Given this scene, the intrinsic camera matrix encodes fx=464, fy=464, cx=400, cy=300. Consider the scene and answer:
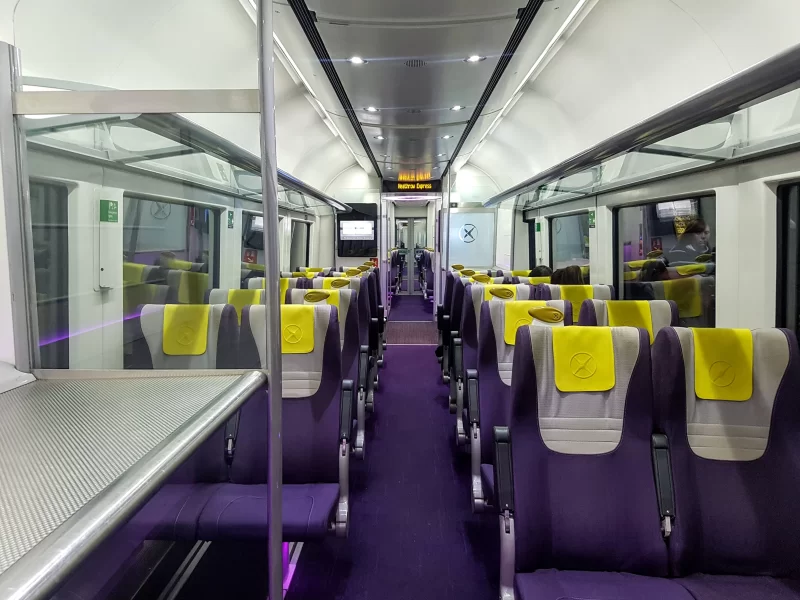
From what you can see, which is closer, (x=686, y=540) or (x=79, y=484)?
(x=79, y=484)

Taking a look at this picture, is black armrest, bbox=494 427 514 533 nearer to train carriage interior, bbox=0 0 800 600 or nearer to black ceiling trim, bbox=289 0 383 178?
train carriage interior, bbox=0 0 800 600

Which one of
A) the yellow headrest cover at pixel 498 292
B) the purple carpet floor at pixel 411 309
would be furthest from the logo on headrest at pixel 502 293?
the purple carpet floor at pixel 411 309

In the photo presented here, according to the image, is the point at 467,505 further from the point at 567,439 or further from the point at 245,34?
the point at 245,34

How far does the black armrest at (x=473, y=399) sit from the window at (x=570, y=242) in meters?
3.70

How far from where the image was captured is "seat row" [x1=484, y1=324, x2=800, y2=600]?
178cm

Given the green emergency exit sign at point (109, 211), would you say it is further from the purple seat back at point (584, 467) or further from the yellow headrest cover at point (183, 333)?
the purple seat back at point (584, 467)

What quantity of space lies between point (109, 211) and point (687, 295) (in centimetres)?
454

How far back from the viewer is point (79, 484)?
75 cm

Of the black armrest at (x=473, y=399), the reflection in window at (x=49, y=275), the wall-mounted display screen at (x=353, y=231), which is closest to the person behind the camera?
the reflection in window at (x=49, y=275)

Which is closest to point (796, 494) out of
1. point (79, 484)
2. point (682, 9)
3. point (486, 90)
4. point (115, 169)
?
point (79, 484)

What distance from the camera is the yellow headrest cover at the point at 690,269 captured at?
3.72 meters

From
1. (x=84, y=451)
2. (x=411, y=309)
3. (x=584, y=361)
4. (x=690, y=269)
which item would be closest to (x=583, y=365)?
(x=584, y=361)

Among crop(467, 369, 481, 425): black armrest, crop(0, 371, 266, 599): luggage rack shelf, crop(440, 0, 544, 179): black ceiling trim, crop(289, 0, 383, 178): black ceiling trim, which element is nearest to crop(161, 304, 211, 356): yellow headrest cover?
crop(0, 371, 266, 599): luggage rack shelf

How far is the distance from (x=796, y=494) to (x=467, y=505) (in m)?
1.84
